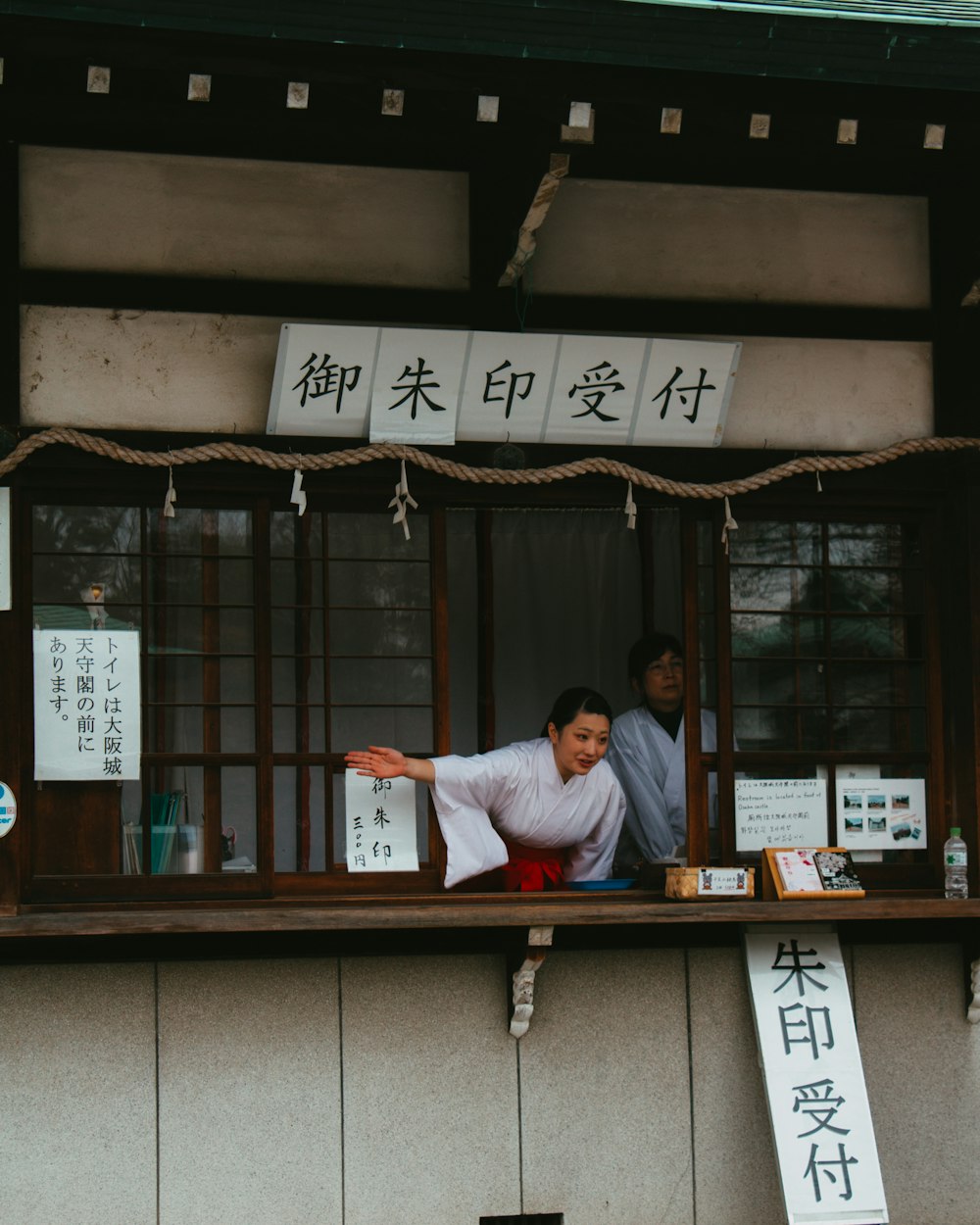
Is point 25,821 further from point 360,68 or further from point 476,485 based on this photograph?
point 360,68

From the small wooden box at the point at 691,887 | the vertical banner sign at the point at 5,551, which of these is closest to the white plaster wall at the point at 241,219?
the vertical banner sign at the point at 5,551

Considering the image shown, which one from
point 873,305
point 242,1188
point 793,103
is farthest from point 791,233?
point 242,1188

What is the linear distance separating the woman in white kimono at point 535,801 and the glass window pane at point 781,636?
2.25ft

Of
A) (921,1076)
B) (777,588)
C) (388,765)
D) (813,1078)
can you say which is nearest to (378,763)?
(388,765)

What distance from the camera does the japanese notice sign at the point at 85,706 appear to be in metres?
5.78

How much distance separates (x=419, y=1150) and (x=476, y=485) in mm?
2632

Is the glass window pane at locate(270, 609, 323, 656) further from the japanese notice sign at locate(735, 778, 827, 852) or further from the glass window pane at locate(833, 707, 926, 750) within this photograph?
the glass window pane at locate(833, 707, 926, 750)

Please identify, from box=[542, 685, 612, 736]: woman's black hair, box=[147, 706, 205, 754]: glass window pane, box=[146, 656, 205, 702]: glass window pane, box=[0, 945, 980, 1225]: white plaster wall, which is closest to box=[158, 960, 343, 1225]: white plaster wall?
box=[0, 945, 980, 1225]: white plaster wall

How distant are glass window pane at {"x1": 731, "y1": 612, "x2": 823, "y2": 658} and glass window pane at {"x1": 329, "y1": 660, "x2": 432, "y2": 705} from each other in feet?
6.59

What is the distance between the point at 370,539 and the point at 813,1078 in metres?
3.55

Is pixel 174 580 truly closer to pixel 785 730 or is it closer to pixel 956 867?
pixel 785 730

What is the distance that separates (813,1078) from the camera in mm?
5883

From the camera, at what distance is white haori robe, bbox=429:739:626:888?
611 centimetres

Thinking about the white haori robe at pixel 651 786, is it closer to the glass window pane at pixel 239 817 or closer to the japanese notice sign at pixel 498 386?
the japanese notice sign at pixel 498 386
